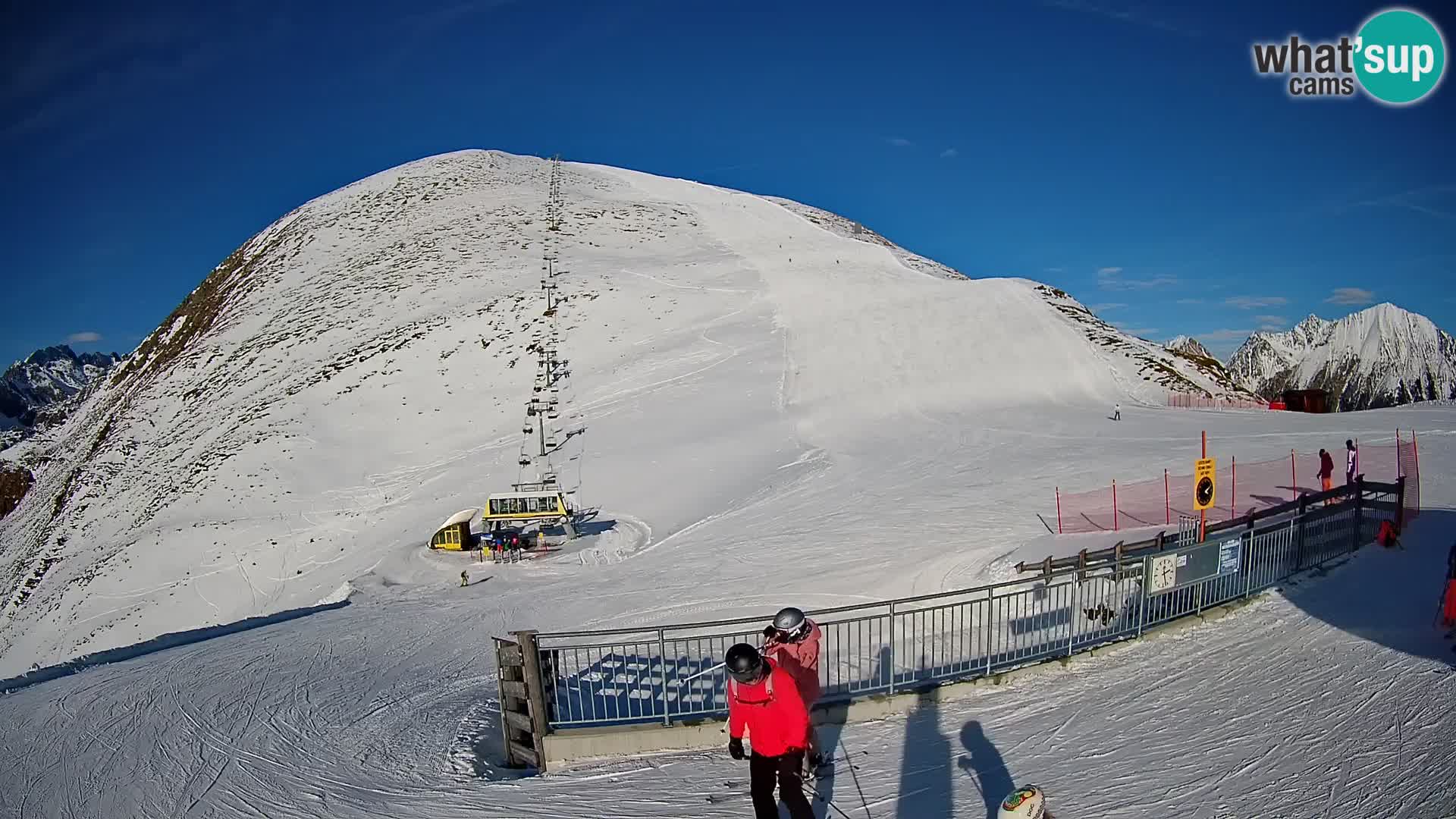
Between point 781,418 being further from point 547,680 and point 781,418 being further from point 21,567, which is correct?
point 21,567

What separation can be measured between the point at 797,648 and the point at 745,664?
5.05 ft

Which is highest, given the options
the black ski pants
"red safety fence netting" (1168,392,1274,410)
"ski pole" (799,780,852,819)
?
"red safety fence netting" (1168,392,1274,410)

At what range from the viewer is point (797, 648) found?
22.0ft

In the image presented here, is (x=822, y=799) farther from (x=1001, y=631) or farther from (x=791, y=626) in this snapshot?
(x=1001, y=631)

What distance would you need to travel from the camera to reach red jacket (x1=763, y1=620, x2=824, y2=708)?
6566mm

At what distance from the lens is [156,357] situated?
2501 inches

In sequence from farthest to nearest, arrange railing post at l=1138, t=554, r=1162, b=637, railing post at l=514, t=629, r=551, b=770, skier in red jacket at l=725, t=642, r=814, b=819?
railing post at l=1138, t=554, r=1162, b=637, railing post at l=514, t=629, r=551, b=770, skier in red jacket at l=725, t=642, r=814, b=819

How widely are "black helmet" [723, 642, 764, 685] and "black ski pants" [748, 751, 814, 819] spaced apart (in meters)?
0.63

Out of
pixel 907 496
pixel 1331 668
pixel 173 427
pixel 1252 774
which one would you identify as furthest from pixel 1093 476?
pixel 173 427

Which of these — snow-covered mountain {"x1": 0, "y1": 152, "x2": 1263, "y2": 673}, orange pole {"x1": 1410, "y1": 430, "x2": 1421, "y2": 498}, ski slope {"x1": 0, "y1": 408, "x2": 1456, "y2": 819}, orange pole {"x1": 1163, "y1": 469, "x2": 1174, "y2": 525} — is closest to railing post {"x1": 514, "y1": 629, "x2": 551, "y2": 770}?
ski slope {"x1": 0, "y1": 408, "x2": 1456, "y2": 819}

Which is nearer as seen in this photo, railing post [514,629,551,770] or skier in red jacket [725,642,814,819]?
skier in red jacket [725,642,814,819]

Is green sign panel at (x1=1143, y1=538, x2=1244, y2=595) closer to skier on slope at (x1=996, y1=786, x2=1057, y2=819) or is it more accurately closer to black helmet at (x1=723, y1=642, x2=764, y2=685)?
skier on slope at (x1=996, y1=786, x2=1057, y2=819)

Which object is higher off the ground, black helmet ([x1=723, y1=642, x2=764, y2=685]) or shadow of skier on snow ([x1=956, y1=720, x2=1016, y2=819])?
black helmet ([x1=723, y1=642, x2=764, y2=685])

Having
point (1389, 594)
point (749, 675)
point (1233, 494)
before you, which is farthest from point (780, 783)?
point (1233, 494)
